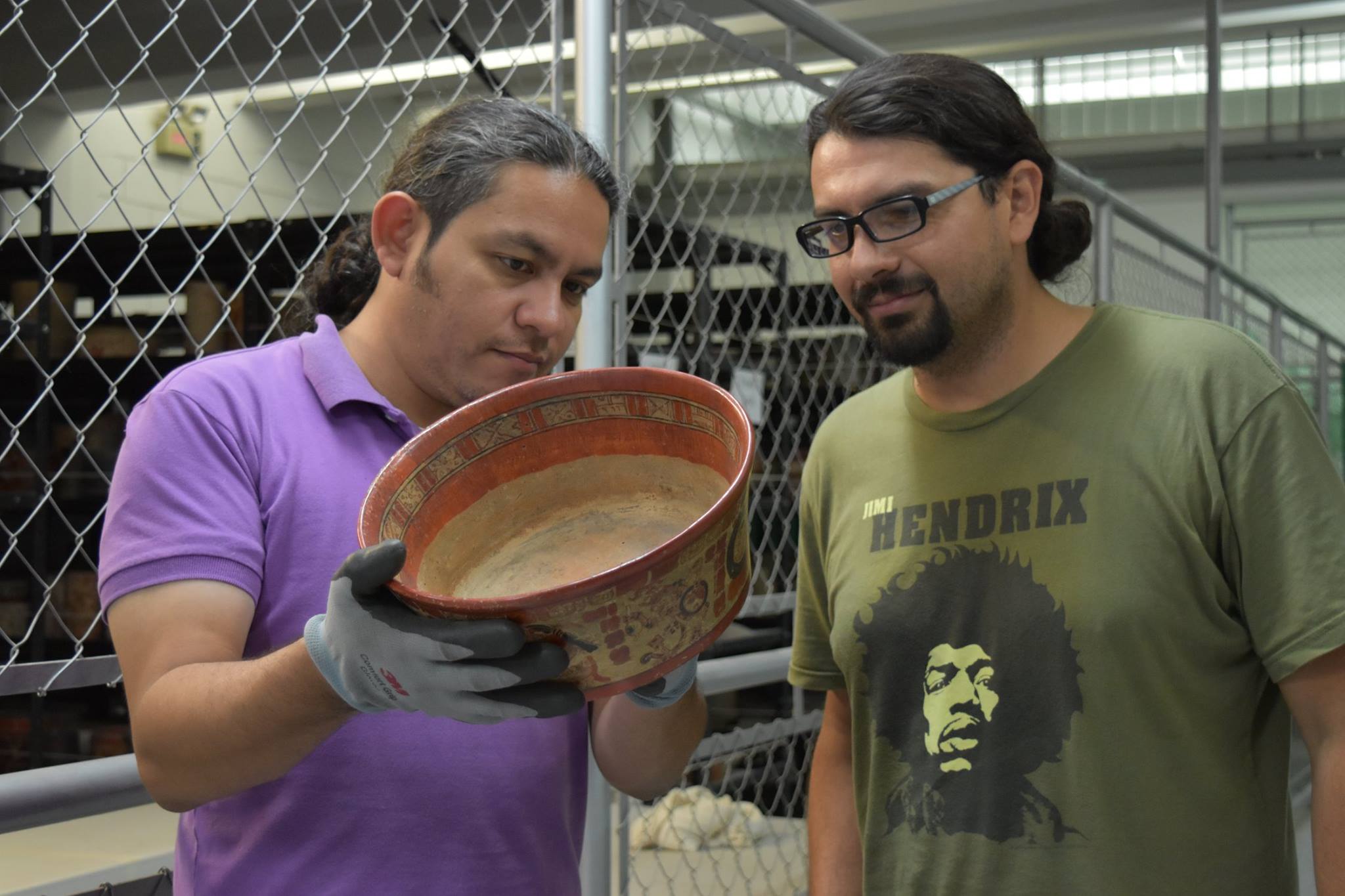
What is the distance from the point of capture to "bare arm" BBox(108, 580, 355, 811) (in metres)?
0.83

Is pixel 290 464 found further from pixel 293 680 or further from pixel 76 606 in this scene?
pixel 76 606

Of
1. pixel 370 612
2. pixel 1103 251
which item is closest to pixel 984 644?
pixel 370 612

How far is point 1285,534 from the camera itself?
112 cm

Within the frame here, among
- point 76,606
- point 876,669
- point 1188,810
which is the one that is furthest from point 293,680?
point 76,606

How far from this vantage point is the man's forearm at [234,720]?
2.72 feet

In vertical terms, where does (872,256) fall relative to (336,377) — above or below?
above

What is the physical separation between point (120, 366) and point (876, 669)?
336 centimetres

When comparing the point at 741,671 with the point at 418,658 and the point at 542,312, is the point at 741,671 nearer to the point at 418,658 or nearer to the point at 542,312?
the point at 542,312

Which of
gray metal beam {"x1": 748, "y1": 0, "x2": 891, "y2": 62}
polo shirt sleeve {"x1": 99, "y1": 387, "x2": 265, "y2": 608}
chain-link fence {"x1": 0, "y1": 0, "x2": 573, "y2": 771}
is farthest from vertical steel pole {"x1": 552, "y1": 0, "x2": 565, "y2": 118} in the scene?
polo shirt sleeve {"x1": 99, "y1": 387, "x2": 265, "y2": 608}

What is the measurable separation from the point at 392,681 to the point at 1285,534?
31.4 inches

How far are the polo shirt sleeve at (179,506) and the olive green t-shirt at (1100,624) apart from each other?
667 mm

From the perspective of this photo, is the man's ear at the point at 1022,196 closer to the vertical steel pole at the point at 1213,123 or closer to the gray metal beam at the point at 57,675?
the gray metal beam at the point at 57,675

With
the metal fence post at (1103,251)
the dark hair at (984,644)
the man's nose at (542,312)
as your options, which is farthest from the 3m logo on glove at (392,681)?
the metal fence post at (1103,251)

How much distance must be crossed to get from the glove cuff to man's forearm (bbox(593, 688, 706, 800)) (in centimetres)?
34
